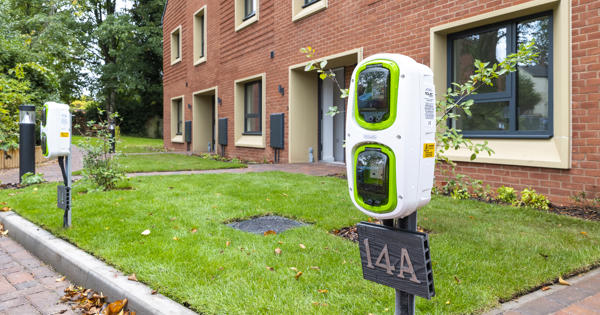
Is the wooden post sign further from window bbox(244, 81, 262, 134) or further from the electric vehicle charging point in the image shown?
window bbox(244, 81, 262, 134)

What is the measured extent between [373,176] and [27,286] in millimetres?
3160

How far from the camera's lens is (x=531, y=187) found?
18.6ft

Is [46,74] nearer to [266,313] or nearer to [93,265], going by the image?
[93,265]

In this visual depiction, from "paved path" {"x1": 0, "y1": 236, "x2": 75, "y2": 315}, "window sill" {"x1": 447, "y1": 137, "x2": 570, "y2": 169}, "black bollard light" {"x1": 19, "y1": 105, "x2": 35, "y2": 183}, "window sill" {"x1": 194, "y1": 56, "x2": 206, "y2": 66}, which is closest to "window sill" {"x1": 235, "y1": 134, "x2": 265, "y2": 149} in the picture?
"window sill" {"x1": 194, "y1": 56, "x2": 206, "y2": 66}

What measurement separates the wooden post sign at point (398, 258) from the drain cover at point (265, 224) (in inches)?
98.4

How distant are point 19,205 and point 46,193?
0.72 metres

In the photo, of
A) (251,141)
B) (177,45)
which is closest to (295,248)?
(251,141)

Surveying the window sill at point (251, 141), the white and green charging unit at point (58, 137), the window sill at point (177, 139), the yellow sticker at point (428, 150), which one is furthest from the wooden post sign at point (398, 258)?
the window sill at point (177, 139)

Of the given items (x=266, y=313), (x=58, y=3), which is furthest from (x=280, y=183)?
(x=58, y=3)

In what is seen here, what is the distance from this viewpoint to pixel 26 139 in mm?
7367

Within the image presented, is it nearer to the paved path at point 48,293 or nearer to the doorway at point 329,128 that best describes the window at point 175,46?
the doorway at point 329,128

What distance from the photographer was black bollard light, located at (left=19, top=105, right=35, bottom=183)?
7.39 meters

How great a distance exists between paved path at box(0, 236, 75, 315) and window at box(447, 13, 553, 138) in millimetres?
5762

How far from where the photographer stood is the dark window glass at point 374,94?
61.5 inches
